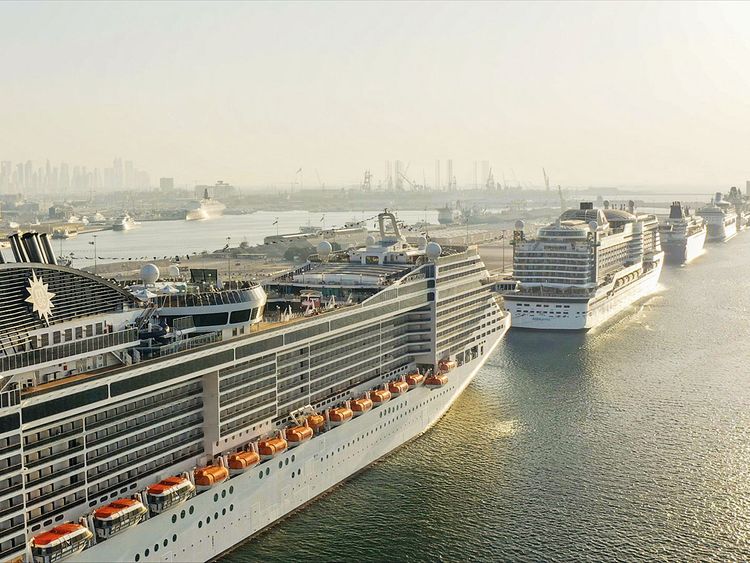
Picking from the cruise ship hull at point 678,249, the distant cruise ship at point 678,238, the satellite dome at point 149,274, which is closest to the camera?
the satellite dome at point 149,274

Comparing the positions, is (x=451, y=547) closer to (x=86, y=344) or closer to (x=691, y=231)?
(x=86, y=344)

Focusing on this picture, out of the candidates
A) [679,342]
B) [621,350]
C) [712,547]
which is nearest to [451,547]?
[712,547]

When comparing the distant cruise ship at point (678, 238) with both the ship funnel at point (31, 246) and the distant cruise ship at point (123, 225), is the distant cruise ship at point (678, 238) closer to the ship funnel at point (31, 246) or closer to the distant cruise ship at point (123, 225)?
the ship funnel at point (31, 246)

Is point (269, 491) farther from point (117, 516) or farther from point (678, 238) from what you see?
point (678, 238)

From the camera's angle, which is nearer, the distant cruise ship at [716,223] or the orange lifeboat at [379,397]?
the orange lifeboat at [379,397]

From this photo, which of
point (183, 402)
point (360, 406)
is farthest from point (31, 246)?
point (360, 406)

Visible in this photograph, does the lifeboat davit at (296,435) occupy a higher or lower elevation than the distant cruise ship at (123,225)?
lower

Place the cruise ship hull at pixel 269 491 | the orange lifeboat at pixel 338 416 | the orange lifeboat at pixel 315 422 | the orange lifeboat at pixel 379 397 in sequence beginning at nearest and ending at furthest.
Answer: the cruise ship hull at pixel 269 491
the orange lifeboat at pixel 315 422
the orange lifeboat at pixel 338 416
the orange lifeboat at pixel 379 397

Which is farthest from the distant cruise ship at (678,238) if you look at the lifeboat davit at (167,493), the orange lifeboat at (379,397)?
the lifeboat davit at (167,493)
